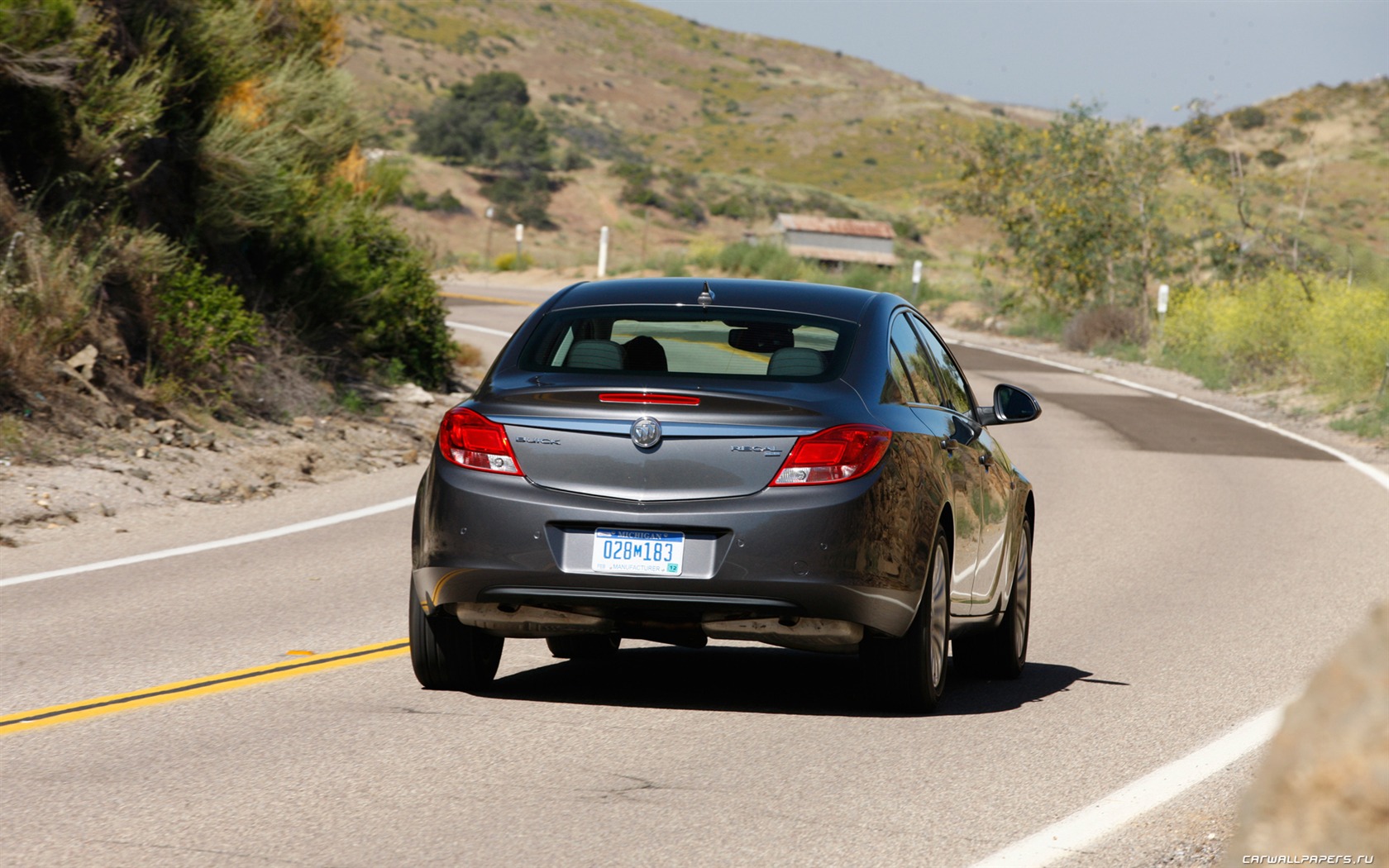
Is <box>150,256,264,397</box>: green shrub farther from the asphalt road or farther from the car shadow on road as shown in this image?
the car shadow on road

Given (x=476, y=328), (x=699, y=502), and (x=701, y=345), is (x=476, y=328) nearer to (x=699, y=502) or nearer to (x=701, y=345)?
(x=701, y=345)

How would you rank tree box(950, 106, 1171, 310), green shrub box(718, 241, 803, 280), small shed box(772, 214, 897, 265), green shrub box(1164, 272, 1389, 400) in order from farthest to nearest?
1. small shed box(772, 214, 897, 265)
2. green shrub box(718, 241, 803, 280)
3. tree box(950, 106, 1171, 310)
4. green shrub box(1164, 272, 1389, 400)

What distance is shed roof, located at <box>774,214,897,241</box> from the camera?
64.9 metres

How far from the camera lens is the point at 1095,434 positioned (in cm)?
2180

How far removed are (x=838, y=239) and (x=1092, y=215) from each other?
26.3m

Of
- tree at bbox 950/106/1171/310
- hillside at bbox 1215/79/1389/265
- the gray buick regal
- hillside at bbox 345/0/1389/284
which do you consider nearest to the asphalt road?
the gray buick regal

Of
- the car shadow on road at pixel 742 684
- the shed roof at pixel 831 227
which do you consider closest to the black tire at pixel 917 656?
the car shadow on road at pixel 742 684

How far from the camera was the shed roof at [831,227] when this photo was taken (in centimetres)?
6494

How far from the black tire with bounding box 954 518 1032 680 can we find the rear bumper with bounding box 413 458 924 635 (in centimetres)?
158

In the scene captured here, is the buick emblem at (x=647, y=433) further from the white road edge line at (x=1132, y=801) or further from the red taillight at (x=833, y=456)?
the white road edge line at (x=1132, y=801)

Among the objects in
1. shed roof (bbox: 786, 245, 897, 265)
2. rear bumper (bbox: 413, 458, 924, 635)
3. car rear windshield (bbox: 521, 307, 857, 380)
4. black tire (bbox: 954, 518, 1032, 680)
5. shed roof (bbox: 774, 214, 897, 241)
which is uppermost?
car rear windshield (bbox: 521, 307, 857, 380)

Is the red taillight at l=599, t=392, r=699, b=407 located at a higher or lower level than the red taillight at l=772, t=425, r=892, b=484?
higher

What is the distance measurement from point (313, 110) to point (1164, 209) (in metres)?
25.6

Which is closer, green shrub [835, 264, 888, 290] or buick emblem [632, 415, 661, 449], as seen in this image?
buick emblem [632, 415, 661, 449]
